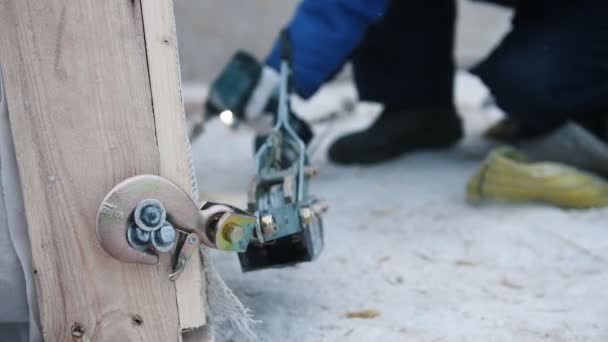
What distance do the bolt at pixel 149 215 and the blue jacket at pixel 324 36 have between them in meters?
0.71

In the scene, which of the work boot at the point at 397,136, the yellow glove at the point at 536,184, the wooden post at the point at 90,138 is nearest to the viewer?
the wooden post at the point at 90,138

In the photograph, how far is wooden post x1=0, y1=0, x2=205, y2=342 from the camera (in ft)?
1.92

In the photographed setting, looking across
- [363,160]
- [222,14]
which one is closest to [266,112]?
[363,160]

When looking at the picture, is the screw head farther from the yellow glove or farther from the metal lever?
the yellow glove

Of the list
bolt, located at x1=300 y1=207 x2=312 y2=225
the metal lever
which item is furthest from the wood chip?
the metal lever

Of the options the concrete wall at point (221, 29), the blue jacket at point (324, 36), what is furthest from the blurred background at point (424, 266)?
the concrete wall at point (221, 29)

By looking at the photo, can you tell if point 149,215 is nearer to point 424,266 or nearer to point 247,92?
point 424,266

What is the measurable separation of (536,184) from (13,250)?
852mm

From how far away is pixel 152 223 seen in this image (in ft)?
1.95

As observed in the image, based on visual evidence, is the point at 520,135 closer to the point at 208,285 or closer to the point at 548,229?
the point at 548,229

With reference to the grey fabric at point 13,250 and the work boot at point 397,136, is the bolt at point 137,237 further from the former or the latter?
the work boot at point 397,136

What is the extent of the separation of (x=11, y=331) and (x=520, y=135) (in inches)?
50.1

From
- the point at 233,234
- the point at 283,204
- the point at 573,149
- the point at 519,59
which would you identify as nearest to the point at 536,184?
the point at 573,149

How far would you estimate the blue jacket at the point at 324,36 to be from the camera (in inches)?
49.9
